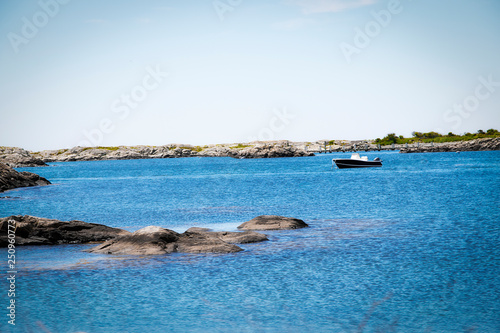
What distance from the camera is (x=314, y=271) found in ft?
71.2

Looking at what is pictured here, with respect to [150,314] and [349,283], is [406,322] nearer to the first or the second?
[349,283]

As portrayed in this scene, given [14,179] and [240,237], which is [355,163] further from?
[240,237]

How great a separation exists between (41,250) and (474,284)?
22.6 m

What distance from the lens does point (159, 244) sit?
25703 mm

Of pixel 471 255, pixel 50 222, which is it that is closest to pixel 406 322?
pixel 471 255

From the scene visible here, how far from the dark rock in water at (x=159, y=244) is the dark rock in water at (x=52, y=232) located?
2.97m

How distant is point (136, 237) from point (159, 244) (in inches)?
62.6

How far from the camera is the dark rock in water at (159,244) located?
25422mm

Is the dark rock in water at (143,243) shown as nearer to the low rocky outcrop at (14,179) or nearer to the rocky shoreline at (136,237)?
the rocky shoreline at (136,237)

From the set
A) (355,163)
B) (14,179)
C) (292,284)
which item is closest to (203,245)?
(292,284)

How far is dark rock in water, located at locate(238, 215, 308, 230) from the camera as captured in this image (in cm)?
3278

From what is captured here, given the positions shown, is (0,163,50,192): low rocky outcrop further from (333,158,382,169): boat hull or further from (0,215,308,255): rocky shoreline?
(333,158,382,169): boat hull

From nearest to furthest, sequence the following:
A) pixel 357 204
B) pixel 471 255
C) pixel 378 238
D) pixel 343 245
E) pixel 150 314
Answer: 1. pixel 150 314
2. pixel 471 255
3. pixel 343 245
4. pixel 378 238
5. pixel 357 204

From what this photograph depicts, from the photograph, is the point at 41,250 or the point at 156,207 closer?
the point at 41,250
